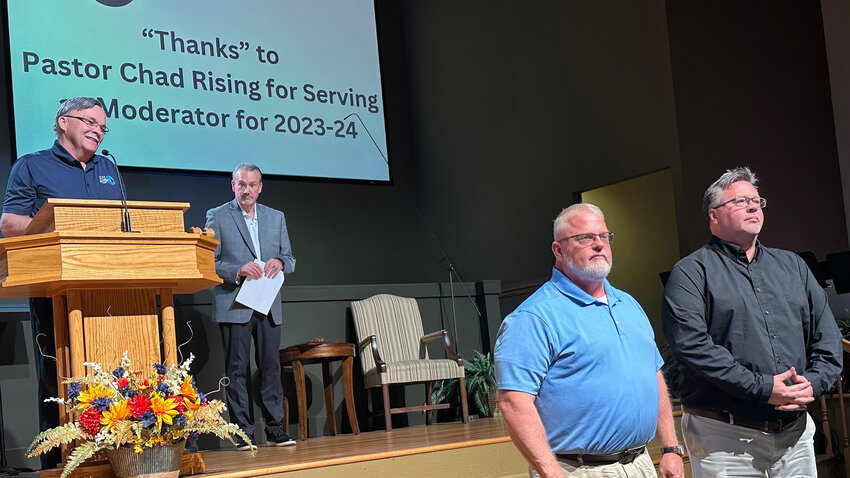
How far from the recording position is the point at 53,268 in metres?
2.88

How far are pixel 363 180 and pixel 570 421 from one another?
5492 millimetres

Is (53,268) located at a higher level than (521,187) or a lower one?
lower

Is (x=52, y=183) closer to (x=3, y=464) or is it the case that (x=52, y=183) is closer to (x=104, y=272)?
(x=104, y=272)

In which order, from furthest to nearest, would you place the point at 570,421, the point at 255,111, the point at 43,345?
the point at 255,111, the point at 43,345, the point at 570,421

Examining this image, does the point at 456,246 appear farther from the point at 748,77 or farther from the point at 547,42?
the point at 748,77

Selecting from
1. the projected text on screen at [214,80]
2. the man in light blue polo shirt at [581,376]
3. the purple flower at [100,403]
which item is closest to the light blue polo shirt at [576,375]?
the man in light blue polo shirt at [581,376]

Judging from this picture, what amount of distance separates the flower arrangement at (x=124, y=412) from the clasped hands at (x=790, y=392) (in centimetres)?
188

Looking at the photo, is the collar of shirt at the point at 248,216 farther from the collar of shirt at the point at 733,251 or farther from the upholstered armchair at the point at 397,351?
the collar of shirt at the point at 733,251

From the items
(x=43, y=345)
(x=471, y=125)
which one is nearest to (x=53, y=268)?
(x=43, y=345)

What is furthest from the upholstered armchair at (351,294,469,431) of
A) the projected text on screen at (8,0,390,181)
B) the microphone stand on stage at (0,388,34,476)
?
the microphone stand on stage at (0,388,34,476)

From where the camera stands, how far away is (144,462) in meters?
3.05

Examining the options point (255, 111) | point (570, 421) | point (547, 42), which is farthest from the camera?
point (547, 42)

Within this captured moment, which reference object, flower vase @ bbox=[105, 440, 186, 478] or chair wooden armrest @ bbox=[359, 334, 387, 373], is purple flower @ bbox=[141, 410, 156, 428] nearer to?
flower vase @ bbox=[105, 440, 186, 478]

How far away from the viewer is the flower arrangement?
298 centimetres
